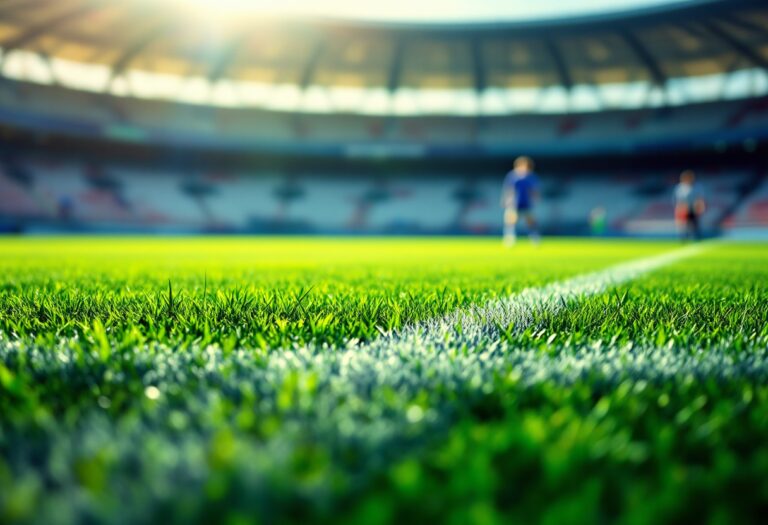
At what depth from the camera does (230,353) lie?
1015 millimetres

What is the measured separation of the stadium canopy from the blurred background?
118 millimetres

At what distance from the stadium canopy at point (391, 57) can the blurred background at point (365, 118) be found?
118 mm

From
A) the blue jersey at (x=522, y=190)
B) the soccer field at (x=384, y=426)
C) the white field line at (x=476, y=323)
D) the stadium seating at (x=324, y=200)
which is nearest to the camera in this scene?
the soccer field at (x=384, y=426)

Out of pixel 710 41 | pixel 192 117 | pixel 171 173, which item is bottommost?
pixel 171 173

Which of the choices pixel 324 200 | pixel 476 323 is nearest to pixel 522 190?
pixel 476 323

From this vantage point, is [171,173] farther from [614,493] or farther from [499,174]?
[614,493]

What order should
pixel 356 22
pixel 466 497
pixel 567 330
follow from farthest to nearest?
pixel 356 22 < pixel 567 330 < pixel 466 497

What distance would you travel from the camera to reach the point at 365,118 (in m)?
33.1

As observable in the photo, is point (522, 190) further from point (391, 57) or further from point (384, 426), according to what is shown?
point (391, 57)

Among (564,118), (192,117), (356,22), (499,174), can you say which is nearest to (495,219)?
(499,174)

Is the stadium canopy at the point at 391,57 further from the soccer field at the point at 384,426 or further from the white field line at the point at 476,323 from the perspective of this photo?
the soccer field at the point at 384,426

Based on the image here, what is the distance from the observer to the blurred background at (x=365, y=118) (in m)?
24.2

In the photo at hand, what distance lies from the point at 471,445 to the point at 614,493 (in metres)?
0.15

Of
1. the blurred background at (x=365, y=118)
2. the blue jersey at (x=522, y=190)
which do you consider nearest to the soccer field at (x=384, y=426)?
the blue jersey at (x=522, y=190)
